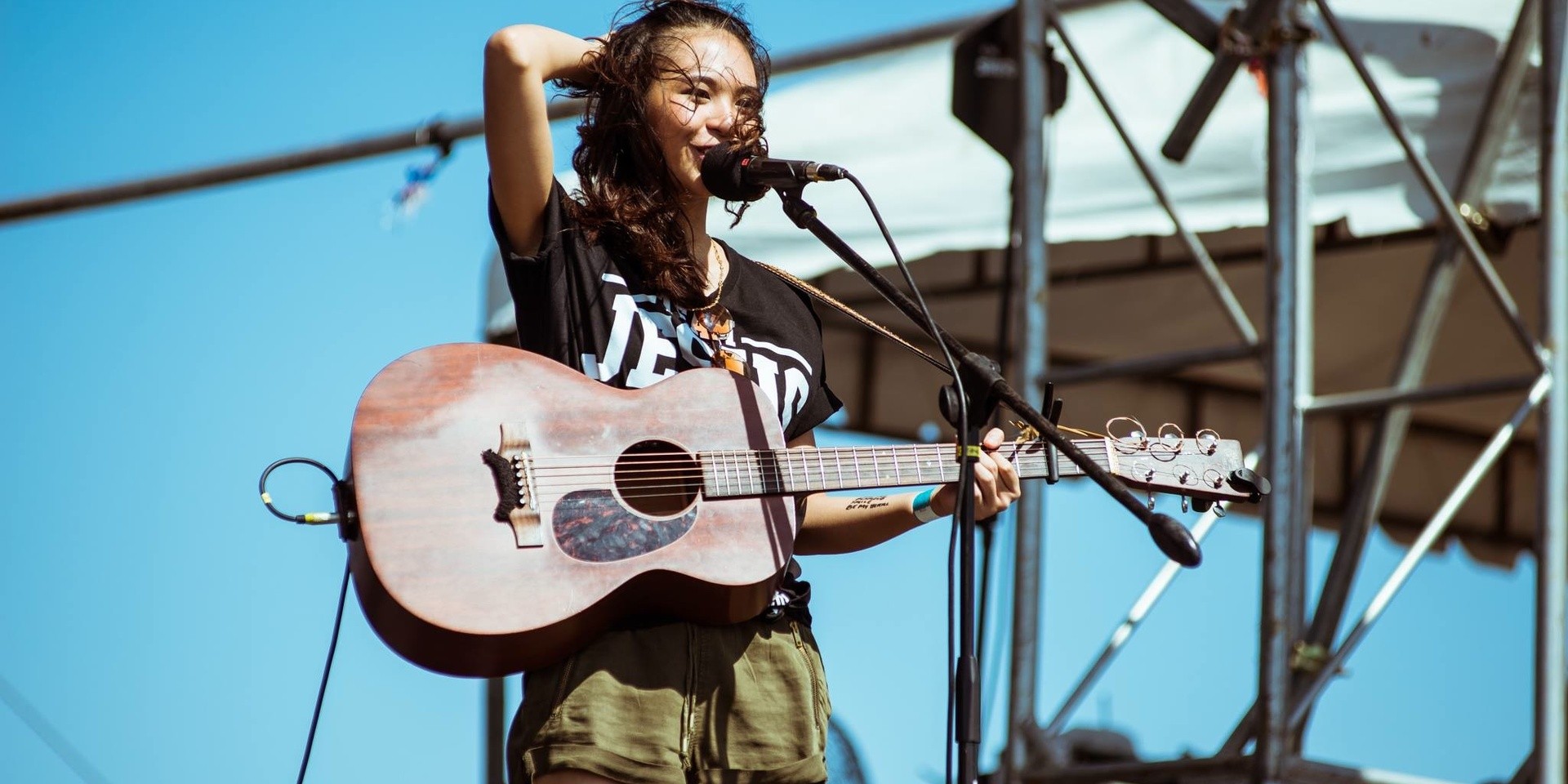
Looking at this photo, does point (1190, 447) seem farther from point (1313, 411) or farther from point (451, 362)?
point (1313, 411)

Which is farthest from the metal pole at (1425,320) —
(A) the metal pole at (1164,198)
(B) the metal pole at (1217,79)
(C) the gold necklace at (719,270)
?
(C) the gold necklace at (719,270)

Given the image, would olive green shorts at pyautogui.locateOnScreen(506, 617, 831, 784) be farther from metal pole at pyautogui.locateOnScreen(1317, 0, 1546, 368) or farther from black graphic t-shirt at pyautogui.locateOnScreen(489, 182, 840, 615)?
metal pole at pyautogui.locateOnScreen(1317, 0, 1546, 368)

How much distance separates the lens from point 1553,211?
447 cm

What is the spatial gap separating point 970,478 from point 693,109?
0.78 m

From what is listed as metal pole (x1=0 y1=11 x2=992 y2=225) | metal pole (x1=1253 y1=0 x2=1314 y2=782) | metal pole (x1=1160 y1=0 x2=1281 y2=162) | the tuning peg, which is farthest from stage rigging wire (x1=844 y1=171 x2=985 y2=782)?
metal pole (x1=0 y1=11 x2=992 y2=225)

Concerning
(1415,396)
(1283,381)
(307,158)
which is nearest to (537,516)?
(1283,381)

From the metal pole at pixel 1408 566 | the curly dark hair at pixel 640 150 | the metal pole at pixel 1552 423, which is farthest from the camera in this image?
the metal pole at pixel 1408 566

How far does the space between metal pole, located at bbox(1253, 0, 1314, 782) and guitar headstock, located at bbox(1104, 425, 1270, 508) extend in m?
1.44

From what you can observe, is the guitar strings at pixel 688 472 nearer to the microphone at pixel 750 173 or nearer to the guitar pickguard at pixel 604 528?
the guitar pickguard at pixel 604 528

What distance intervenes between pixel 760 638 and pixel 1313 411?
2.57m

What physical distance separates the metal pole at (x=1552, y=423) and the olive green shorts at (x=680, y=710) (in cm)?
247

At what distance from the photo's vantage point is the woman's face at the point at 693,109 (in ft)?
8.61

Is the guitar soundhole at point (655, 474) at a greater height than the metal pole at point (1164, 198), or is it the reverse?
the metal pole at point (1164, 198)

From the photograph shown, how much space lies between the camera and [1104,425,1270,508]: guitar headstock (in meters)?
2.83
